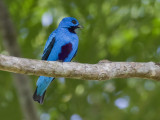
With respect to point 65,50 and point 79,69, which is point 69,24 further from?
point 79,69

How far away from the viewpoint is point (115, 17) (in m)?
7.57

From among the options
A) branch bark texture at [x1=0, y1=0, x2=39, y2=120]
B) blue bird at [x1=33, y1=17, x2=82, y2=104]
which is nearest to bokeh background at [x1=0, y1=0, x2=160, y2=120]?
branch bark texture at [x1=0, y1=0, x2=39, y2=120]

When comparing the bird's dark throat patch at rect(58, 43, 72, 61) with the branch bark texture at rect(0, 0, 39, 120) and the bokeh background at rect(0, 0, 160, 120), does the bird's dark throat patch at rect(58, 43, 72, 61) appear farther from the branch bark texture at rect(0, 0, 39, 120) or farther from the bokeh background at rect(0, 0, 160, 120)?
the bokeh background at rect(0, 0, 160, 120)

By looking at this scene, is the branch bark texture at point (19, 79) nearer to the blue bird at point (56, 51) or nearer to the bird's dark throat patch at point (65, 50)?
the blue bird at point (56, 51)

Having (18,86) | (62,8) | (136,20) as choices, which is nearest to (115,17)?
(136,20)

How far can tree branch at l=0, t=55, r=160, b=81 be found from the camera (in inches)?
170

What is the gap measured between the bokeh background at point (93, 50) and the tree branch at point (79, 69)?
7.45ft

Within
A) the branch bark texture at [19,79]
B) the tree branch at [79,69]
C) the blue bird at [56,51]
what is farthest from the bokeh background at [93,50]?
the tree branch at [79,69]

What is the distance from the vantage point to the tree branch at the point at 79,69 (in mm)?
4328

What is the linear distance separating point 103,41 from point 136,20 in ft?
2.51

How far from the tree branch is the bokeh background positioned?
7.45ft

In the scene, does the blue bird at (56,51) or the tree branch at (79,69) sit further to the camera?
the blue bird at (56,51)

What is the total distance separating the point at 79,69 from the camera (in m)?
4.56

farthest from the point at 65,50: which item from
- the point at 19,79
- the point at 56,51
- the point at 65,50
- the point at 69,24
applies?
the point at 19,79
